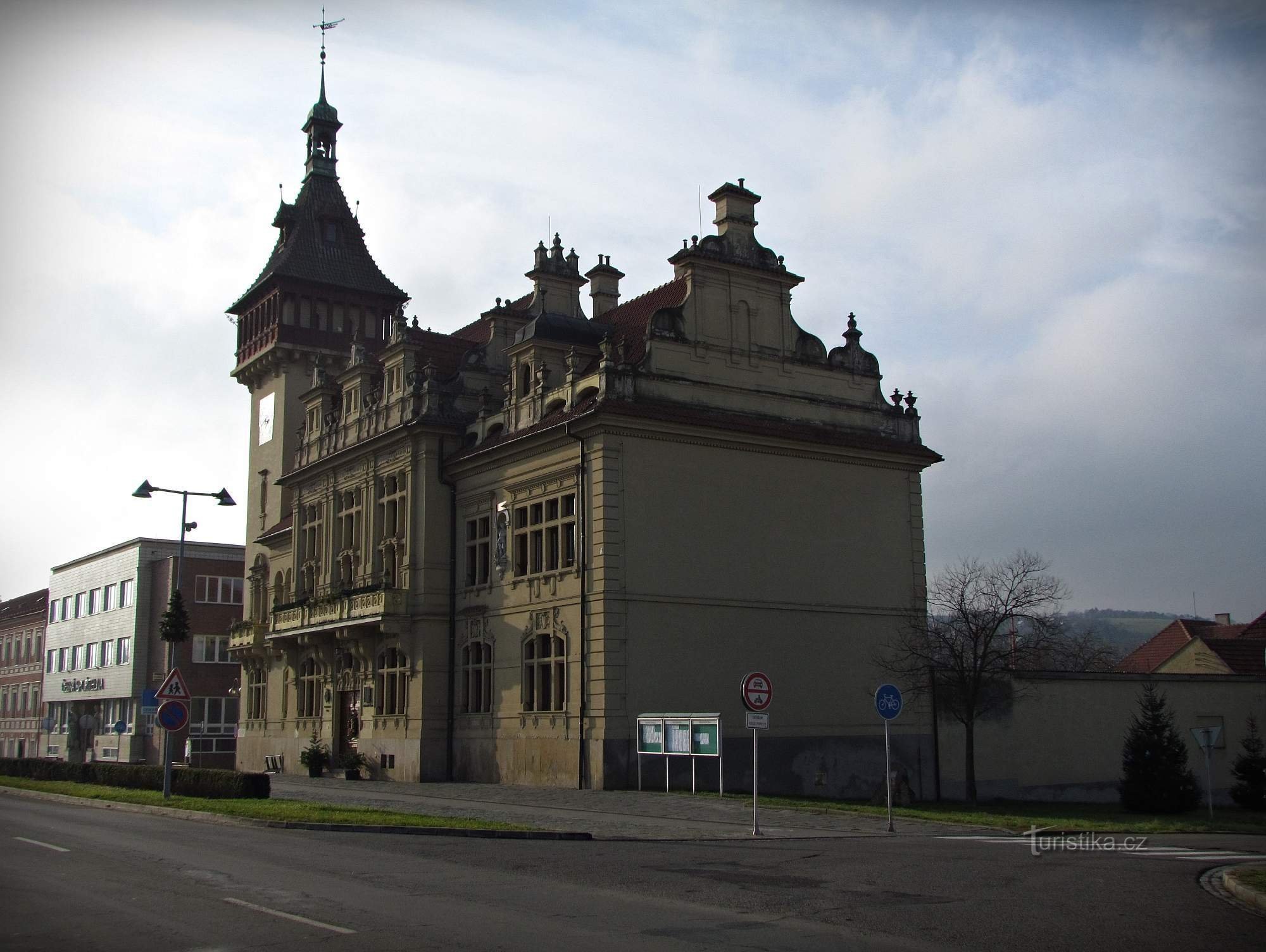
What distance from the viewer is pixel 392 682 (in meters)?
43.3

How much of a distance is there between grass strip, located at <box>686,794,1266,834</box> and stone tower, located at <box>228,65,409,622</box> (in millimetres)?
30513

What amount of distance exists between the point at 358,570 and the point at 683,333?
1567cm

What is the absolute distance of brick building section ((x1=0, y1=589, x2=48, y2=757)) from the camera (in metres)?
95.8

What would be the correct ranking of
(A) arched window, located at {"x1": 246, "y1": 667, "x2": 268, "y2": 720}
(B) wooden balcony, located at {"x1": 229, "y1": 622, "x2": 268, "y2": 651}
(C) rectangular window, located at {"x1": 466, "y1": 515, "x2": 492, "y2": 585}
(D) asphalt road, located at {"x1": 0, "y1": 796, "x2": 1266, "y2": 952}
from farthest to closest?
1. (A) arched window, located at {"x1": 246, "y1": 667, "x2": 268, "y2": 720}
2. (B) wooden balcony, located at {"x1": 229, "y1": 622, "x2": 268, "y2": 651}
3. (C) rectangular window, located at {"x1": 466, "y1": 515, "x2": 492, "y2": 585}
4. (D) asphalt road, located at {"x1": 0, "y1": 796, "x2": 1266, "y2": 952}

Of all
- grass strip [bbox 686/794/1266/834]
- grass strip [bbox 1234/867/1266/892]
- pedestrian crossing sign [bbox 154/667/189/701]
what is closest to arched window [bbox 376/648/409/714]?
grass strip [bbox 686/794/1266/834]

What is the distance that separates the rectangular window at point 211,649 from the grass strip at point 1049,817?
168 feet

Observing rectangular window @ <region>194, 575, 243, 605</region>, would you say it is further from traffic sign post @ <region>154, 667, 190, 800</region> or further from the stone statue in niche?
traffic sign post @ <region>154, 667, 190, 800</region>

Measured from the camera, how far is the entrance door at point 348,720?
45.2 meters

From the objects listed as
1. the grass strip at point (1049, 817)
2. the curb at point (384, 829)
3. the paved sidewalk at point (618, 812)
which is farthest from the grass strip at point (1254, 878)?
the curb at point (384, 829)

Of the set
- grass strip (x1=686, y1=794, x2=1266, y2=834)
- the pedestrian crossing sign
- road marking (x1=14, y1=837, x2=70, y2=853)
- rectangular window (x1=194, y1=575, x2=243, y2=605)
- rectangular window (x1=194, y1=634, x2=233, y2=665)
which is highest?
rectangular window (x1=194, y1=575, x2=243, y2=605)

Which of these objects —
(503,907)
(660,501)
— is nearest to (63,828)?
(503,907)

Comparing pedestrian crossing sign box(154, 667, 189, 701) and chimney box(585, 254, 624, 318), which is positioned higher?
chimney box(585, 254, 624, 318)

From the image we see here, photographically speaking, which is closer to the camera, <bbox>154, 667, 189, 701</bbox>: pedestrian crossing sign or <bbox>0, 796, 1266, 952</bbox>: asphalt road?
<bbox>0, 796, 1266, 952</bbox>: asphalt road

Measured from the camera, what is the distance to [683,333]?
37625 mm
